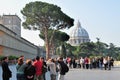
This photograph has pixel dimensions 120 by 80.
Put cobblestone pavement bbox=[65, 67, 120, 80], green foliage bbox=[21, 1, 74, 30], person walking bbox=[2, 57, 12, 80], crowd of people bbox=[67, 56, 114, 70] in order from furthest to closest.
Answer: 1. green foliage bbox=[21, 1, 74, 30]
2. crowd of people bbox=[67, 56, 114, 70]
3. cobblestone pavement bbox=[65, 67, 120, 80]
4. person walking bbox=[2, 57, 12, 80]

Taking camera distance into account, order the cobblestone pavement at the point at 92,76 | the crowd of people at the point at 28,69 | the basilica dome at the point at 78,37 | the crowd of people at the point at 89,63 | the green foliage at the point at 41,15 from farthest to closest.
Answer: the basilica dome at the point at 78,37 < the green foliage at the point at 41,15 < the crowd of people at the point at 89,63 < the cobblestone pavement at the point at 92,76 < the crowd of people at the point at 28,69

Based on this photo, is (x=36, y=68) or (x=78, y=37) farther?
(x=78, y=37)

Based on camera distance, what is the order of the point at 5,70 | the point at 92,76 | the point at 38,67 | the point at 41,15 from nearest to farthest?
1. the point at 5,70
2. the point at 38,67
3. the point at 92,76
4. the point at 41,15

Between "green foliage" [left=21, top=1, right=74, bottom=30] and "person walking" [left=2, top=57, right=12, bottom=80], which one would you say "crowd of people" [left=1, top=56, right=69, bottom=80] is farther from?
"green foliage" [left=21, top=1, right=74, bottom=30]

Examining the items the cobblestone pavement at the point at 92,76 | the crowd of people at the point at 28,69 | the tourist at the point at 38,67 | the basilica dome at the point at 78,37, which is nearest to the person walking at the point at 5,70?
the crowd of people at the point at 28,69

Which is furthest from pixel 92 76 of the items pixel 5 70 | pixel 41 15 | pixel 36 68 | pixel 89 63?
pixel 41 15

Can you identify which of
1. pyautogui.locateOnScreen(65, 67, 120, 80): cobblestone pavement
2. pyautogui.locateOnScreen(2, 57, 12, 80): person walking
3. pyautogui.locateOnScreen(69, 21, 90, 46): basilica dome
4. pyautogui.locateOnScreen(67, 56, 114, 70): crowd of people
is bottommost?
pyautogui.locateOnScreen(65, 67, 120, 80): cobblestone pavement

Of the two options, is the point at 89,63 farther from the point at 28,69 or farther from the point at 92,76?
the point at 28,69

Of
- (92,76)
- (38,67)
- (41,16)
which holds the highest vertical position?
(41,16)

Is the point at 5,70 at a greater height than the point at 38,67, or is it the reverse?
the point at 38,67

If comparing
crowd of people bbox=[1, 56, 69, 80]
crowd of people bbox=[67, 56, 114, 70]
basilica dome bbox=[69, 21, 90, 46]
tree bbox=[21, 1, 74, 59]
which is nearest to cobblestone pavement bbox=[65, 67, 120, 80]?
crowd of people bbox=[1, 56, 69, 80]

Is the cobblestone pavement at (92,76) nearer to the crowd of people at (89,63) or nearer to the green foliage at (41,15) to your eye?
the crowd of people at (89,63)

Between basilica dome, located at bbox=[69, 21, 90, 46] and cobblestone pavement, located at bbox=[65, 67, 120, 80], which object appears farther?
basilica dome, located at bbox=[69, 21, 90, 46]

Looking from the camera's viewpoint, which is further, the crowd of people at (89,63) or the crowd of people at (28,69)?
the crowd of people at (89,63)
